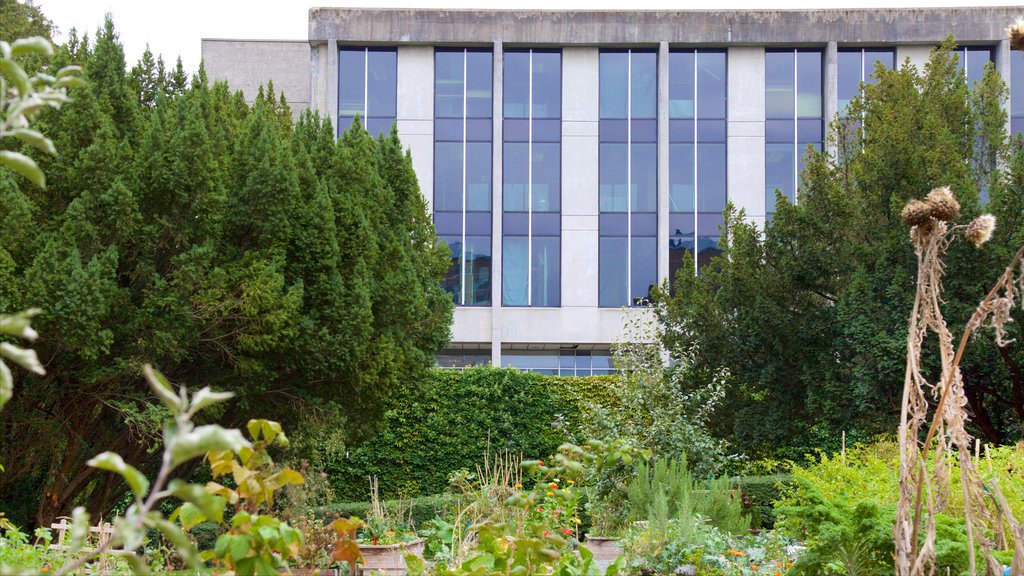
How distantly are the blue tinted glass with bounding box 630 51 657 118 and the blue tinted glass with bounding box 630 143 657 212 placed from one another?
85 centimetres

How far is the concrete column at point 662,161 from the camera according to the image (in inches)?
944

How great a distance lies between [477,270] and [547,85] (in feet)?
15.7

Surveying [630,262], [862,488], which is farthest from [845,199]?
[630,262]

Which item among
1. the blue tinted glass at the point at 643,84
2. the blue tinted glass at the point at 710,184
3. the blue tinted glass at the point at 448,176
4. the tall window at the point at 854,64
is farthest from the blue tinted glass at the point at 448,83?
the tall window at the point at 854,64

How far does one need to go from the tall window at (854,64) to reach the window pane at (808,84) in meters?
0.50

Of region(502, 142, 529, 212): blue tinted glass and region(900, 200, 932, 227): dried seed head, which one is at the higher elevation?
region(502, 142, 529, 212): blue tinted glass

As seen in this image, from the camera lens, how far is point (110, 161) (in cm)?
1016

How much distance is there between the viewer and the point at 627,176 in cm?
2444

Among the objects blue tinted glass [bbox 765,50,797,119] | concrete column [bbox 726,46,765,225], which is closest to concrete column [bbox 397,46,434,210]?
concrete column [bbox 726,46,765,225]

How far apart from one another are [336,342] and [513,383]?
29.5ft

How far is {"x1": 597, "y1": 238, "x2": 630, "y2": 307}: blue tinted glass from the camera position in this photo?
79.2ft

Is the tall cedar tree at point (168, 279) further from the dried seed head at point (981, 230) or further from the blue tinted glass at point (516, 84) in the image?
the blue tinted glass at point (516, 84)

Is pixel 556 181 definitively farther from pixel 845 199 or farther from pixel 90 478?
pixel 90 478

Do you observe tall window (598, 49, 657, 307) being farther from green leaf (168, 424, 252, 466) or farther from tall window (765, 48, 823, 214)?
green leaf (168, 424, 252, 466)
